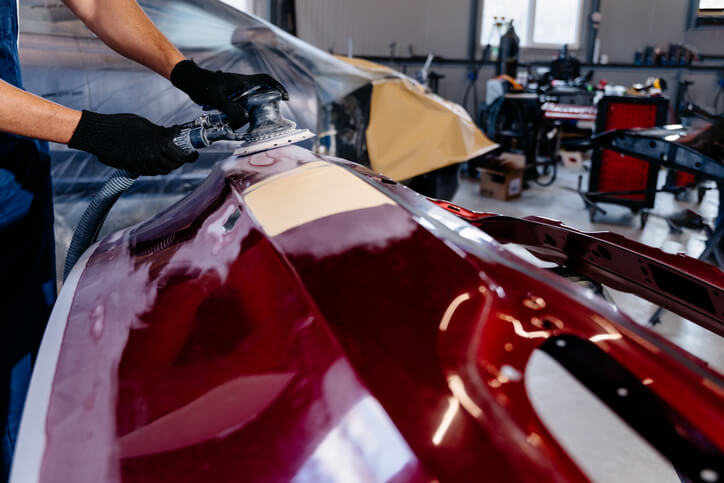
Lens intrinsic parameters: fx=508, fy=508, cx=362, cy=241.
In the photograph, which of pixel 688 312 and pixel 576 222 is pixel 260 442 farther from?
pixel 576 222

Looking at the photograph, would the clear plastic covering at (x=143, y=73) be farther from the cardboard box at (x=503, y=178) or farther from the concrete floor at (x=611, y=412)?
the cardboard box at (x=503, y=178)

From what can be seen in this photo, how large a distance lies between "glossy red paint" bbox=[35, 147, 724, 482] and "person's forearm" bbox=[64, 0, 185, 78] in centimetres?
68

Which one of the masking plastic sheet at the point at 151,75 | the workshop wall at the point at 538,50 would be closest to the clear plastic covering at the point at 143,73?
the masking plastic sheet at the point at 151,75

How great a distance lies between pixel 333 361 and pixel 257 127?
1.98ft

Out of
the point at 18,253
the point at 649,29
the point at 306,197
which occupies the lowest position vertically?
the point at 18,253

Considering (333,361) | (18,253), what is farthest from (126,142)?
(333,361)

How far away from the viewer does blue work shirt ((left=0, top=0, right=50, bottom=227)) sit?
973 millimetres

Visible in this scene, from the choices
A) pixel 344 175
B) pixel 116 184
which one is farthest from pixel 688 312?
pixel 116 184

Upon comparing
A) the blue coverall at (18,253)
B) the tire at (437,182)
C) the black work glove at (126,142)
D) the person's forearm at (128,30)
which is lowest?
the tire at (437,182)

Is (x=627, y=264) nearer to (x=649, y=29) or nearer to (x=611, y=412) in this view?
(x=611, y=412)

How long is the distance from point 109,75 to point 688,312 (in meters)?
1.92

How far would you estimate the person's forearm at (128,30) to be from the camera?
1.17 m

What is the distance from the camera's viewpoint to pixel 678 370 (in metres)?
0.53

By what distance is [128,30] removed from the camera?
3.85ft
